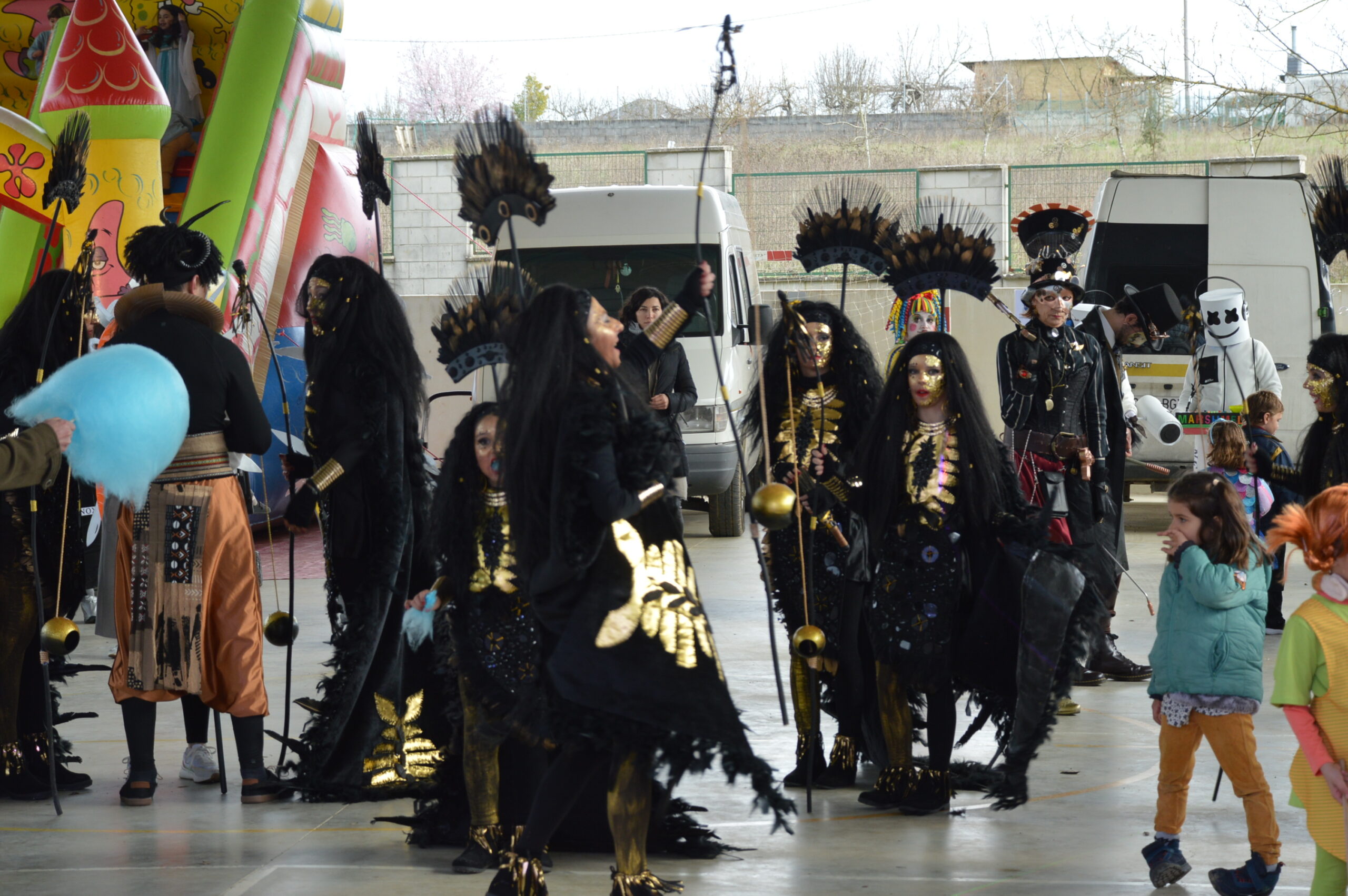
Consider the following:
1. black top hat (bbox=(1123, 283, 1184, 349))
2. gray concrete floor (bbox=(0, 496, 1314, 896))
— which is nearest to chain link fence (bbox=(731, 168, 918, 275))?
black top hat (bbox=(1123, 283, 1184, 349))

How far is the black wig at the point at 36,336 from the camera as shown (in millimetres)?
5016

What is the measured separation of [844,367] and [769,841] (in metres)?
1.66

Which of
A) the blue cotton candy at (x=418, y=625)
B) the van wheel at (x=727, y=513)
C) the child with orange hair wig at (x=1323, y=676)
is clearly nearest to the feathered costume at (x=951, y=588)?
the child with orange hair wig at (x=1323, y=676)

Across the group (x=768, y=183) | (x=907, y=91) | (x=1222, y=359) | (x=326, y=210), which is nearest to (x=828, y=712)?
(x=1222, y=359)

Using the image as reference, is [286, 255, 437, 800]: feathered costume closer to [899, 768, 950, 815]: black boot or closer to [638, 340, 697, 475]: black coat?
[899, 768, 950, 815]: black boot

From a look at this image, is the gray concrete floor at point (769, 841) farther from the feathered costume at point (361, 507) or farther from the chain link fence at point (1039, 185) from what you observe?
the chain link fence at point (1039, 185)

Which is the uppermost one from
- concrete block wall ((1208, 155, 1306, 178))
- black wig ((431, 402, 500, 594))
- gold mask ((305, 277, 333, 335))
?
concrete block wall ((1208, 155, 1306, 178))

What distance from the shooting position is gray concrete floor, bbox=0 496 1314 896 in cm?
406

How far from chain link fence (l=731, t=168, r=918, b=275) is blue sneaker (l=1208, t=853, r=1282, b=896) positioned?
14.5 meters

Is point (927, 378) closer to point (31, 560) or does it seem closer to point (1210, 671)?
point (1210, 671)

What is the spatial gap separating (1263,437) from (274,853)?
17.1ft

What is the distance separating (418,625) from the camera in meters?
4.65

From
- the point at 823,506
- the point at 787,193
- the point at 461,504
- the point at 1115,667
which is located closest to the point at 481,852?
the point at 461,504

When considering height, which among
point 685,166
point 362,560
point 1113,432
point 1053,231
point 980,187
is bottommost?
point 362,560
